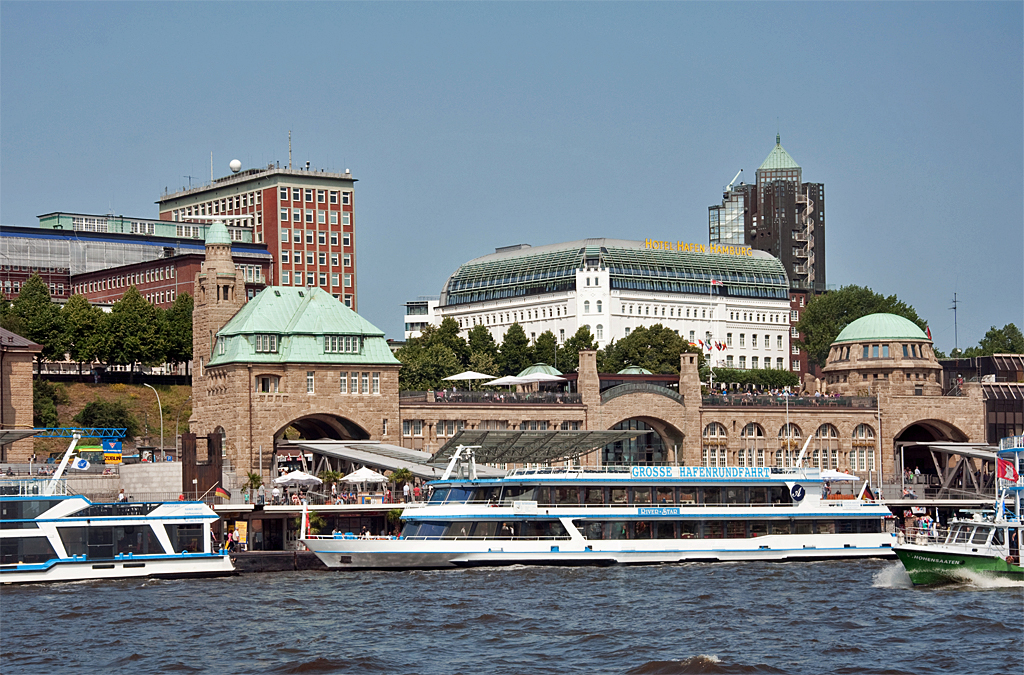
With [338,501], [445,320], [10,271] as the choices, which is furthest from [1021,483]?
[10,271]

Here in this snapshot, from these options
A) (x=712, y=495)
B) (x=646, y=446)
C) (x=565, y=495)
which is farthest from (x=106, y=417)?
(x=712, y=495)

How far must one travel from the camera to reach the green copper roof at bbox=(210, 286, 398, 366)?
11181cm

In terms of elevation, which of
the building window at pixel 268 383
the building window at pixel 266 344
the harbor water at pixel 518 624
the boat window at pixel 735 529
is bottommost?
the harbor water at pixel 518 624

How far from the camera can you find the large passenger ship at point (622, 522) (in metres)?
81.7

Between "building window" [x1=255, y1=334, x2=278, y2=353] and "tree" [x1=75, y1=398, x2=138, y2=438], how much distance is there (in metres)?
23.8

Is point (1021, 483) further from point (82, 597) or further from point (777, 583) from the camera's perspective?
point (82, 597)

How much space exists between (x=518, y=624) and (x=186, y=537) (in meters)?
22.6

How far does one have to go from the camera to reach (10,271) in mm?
184750

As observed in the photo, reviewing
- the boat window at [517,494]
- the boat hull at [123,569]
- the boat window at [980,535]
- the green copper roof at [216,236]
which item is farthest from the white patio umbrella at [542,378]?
the boat window at [980,535]

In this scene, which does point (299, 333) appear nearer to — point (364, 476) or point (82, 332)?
→ point (364, 476)

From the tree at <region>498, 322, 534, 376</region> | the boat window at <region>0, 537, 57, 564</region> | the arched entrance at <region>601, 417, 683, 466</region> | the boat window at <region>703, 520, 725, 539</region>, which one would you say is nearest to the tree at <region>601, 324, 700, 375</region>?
the tree at <region>498, 322, 534, 376</region>

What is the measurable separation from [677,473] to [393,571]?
1634 cm

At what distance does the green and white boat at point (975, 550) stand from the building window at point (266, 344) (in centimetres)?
5293

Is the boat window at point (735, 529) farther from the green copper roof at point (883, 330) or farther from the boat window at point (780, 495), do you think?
the green copper roof at point (883, 330)
